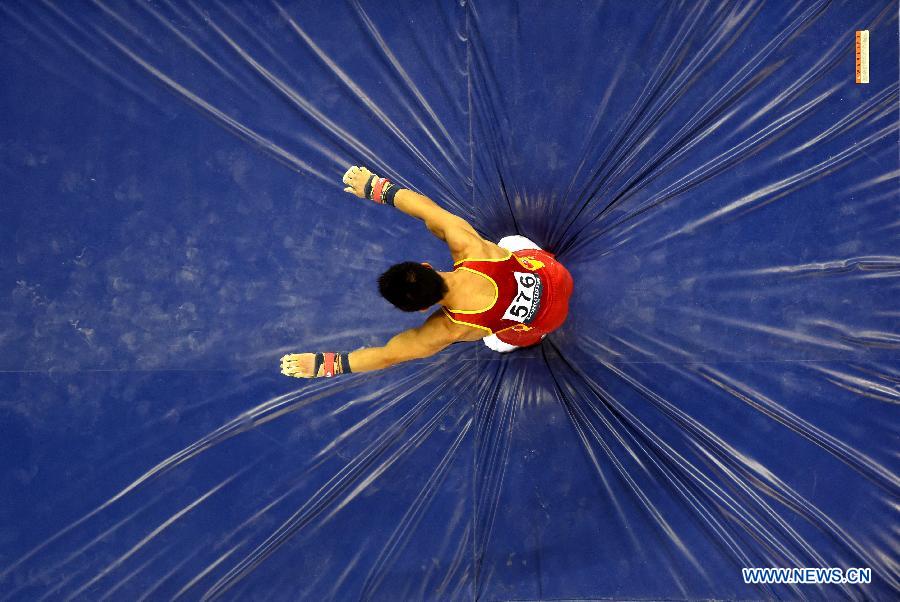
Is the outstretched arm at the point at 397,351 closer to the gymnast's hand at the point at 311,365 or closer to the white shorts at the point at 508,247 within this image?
the gymnast's hand at the point at 311,365

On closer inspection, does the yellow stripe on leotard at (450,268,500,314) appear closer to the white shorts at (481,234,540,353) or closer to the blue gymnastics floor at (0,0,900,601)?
the white shorts at (481,234,540,353)

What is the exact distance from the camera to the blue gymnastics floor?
2738 mm

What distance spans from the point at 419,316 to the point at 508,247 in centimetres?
53

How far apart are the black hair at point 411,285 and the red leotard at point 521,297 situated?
230 millimetres

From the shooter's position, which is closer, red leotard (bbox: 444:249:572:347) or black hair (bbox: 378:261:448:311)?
black hair (bbox: 378:261:448:311)

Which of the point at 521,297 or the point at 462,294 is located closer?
the point at 462,294

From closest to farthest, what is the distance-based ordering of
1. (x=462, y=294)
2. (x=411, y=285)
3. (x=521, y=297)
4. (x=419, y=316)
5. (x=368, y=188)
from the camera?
(x=411, y=285)
(x=462, y=294)
(x=521, y=297)
(x=368, y=188)
(x=419, y=316)

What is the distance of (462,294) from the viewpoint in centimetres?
213

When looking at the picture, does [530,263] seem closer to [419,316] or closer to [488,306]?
[488,306]

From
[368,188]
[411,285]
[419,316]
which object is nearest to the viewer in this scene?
[411,285]

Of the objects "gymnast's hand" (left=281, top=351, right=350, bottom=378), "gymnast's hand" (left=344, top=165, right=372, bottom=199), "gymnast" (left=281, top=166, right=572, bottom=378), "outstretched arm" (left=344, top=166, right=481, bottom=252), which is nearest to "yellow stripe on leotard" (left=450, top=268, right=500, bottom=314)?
"gymnast" (left=281, top=166, right=572, bottom=378)

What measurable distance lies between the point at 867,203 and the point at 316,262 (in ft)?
7.91

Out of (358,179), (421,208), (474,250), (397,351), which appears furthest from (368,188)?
(397,351)

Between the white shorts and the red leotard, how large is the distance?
0.04 meters
